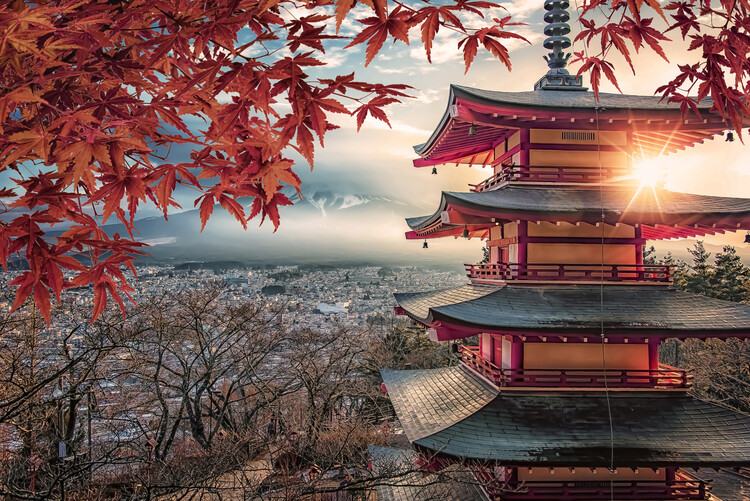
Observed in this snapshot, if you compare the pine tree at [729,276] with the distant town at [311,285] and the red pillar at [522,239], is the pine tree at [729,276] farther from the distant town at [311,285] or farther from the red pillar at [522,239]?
the red pillar at [522,239]

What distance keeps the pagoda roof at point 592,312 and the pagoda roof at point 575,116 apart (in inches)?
98.3

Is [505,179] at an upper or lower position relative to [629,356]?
upper

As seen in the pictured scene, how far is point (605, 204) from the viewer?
24.2ft

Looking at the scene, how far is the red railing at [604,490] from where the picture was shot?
696 cm

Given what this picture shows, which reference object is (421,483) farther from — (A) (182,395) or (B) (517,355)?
(A) (182,395)

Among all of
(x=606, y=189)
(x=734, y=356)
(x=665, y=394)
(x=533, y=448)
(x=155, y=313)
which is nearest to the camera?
(x=533, y=448)

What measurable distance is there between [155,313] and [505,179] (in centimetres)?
1368

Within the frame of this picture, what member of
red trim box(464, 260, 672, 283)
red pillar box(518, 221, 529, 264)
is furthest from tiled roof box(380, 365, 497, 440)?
red pillar box(518, 221, 529, 264)

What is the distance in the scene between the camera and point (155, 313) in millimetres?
16609

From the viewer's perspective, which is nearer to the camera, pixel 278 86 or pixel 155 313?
pixel 278 86

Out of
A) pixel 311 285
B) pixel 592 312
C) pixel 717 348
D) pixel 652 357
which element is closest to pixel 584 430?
pixel 592 312

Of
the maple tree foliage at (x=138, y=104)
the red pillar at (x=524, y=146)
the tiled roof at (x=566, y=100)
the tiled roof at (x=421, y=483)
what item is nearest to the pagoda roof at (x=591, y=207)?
the red pillar at (x=524, y=146)

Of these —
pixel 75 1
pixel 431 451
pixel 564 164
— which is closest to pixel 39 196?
pixel 75 1

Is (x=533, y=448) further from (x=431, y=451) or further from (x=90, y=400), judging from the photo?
(x=90, y=400)
